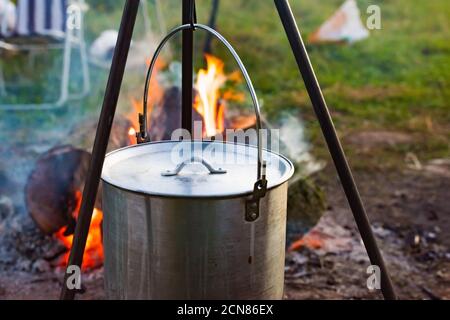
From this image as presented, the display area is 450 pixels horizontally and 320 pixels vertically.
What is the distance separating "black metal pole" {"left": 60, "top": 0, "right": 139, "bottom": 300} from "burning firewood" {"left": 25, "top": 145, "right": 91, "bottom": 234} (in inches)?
53.5

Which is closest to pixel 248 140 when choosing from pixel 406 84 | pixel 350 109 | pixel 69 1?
pixel 350 109

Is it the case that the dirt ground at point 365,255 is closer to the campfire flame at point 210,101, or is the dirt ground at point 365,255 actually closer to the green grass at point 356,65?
the green grass at point 356,65

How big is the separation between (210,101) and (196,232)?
5.08 ft

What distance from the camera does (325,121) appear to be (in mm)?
2312

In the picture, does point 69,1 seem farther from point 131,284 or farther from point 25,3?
point 131,284

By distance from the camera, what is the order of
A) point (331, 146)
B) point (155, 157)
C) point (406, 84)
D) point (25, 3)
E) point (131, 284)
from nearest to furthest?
point (131, 284), point (331, 146), point (155, 157), point (25, 3), point (406, 84)

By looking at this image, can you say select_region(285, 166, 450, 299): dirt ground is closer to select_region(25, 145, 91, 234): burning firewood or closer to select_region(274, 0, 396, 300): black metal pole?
select_region(274, 0, 396, 300): black metal pole

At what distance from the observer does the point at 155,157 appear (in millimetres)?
2506

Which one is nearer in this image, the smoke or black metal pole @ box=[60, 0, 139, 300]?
black metal pole @ box=[60, 0, 139, 300]

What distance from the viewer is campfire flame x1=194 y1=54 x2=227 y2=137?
312 cm

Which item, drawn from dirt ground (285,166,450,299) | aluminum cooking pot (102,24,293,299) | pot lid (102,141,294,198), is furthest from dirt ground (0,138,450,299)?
aluminum cooking pot (102,24,293,299)

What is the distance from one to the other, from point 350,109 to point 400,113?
1.55ft

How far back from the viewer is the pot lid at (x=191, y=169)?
209cm

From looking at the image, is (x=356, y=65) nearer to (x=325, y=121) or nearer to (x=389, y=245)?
(x=389, y=245)
